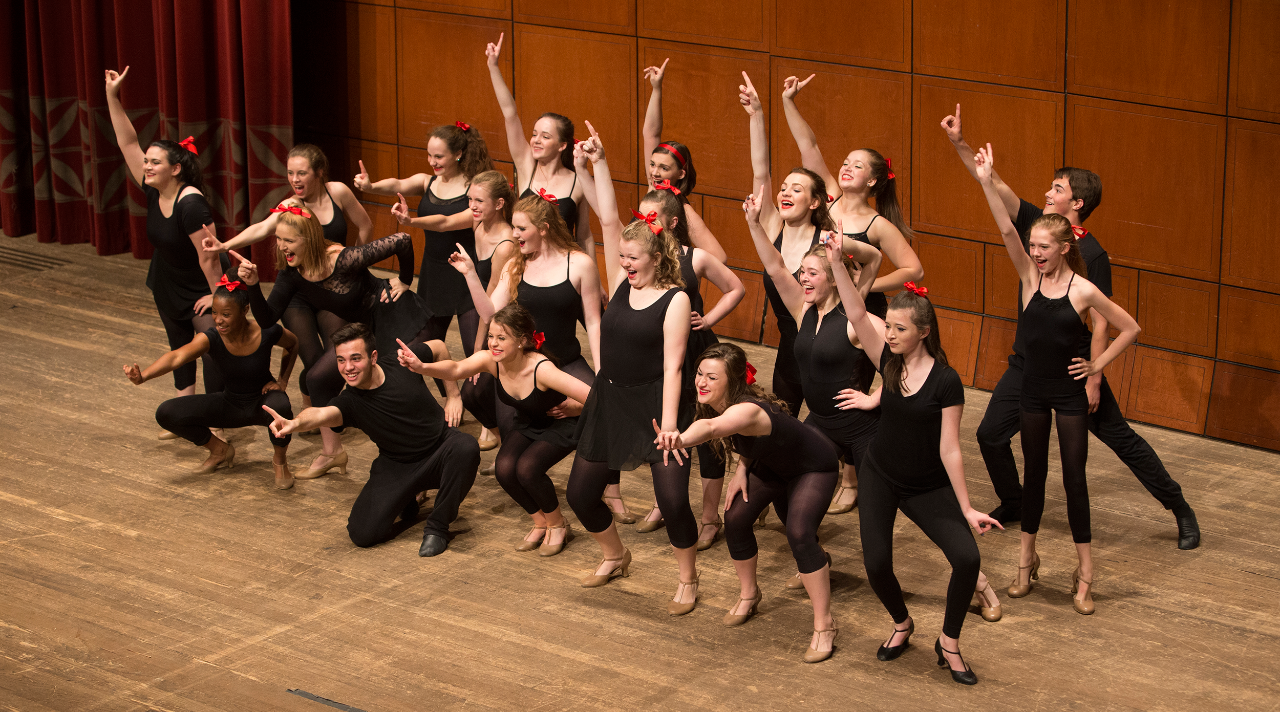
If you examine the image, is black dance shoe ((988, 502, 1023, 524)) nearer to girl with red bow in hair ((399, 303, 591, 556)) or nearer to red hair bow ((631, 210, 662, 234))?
girl with red bow in hair ((399, 303, 591, 556))

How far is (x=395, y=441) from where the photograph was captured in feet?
18.0

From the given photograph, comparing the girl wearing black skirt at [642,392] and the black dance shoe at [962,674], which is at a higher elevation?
the girl wearing black skirt at [642,392]

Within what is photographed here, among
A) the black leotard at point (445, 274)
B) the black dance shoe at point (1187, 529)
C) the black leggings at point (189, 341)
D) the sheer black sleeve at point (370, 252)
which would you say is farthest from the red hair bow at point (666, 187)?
the black dance shoe at point (1187, 529)

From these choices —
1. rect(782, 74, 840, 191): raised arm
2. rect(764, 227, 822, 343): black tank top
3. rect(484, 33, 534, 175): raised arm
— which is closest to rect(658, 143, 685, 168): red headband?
rect(782, 74, 840, 191): raised arm

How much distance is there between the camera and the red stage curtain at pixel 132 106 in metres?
8.87

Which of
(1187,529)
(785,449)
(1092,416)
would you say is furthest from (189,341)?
(1187,529)

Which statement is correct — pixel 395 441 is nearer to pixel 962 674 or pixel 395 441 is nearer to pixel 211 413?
pixel 211 413

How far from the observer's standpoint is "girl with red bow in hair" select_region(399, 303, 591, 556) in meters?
5.06

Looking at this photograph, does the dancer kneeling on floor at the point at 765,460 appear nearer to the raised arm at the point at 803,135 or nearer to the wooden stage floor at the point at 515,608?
the wooden stage floor at the point at 515,608

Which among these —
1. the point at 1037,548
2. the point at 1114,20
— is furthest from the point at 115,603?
the point at 1114,20

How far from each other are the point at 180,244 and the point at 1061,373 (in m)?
3.92

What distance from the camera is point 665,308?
4.72m

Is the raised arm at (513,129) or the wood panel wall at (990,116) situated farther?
the raised arm at (513,129)

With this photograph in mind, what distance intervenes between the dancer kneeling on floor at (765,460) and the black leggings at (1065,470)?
2.41 feet
